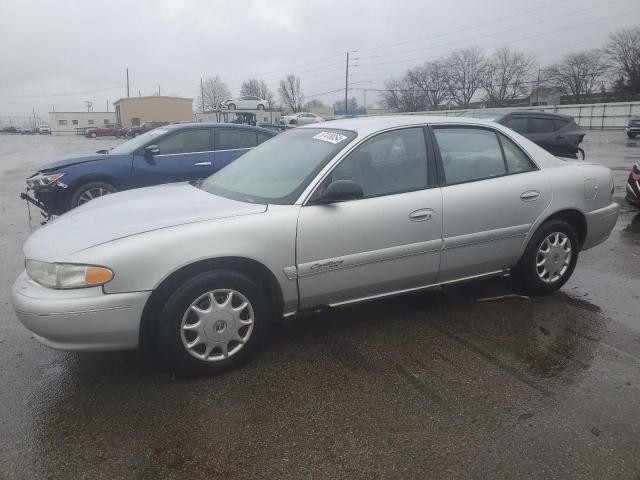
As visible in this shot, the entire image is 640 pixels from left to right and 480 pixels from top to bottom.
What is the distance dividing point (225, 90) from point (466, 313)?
96874mm

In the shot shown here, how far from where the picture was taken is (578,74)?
7081cm

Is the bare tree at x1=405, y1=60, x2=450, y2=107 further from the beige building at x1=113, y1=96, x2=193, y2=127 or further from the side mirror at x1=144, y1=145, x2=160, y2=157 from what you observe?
the side mirror at x1=144, y1=145, x2=160, y2=157

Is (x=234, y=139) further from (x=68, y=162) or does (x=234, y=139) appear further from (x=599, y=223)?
(x=599, y=223)

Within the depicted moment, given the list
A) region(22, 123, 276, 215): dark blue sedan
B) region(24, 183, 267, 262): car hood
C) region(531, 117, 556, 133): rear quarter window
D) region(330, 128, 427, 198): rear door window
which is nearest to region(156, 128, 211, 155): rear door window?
region(22, 123, 276, 215): dark blue sedan

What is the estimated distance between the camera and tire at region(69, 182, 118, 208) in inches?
278

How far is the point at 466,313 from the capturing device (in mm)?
4000

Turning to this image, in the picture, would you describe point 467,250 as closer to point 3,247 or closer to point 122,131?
point 3,247

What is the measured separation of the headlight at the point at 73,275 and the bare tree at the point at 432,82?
Answer: 85.7 m

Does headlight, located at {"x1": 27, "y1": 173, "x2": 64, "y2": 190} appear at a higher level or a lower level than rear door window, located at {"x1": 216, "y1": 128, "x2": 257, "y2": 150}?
lower

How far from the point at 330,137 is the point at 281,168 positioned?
43 cm

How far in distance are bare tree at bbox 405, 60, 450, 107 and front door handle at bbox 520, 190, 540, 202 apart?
274ft

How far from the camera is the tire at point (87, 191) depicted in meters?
7.05

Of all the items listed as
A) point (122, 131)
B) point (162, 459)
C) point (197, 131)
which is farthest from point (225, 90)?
point (162, 459)

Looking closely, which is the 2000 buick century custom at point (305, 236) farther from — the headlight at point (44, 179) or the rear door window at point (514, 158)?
the headlight at point (44, 179)
